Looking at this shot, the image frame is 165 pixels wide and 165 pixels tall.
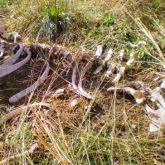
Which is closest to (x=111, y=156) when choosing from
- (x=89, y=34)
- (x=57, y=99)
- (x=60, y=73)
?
(x=57, y=99)

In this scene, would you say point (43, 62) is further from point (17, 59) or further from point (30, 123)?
point (30, 123)

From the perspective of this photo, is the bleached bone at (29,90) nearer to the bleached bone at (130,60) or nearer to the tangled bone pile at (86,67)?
the tangled bone pile at (86,67)

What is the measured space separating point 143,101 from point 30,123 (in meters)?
0.79

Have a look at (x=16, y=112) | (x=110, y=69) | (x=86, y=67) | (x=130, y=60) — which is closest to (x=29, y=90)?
(x=16, y=112)

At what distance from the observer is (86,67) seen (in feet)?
10.6

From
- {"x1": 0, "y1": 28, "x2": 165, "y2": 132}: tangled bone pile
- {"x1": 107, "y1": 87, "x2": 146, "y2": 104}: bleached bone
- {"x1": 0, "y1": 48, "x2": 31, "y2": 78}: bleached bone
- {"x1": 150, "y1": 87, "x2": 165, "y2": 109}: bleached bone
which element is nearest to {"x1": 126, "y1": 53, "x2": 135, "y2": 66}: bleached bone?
{"x1": 0, "y1": 28, "x2": 165, "y2": 132}: tangled bone pile

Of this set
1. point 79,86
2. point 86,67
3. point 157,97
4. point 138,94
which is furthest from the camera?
point 86,67

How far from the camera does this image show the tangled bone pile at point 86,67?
8.33 feet

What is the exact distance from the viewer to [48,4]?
4109 mm

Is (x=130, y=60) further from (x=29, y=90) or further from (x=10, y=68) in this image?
(x=10, y=68)

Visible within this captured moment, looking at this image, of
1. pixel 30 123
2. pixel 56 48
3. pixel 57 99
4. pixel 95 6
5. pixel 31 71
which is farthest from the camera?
pixel 95 6

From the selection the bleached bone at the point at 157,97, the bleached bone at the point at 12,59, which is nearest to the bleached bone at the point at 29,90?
the bleached bone at the point at 12,59

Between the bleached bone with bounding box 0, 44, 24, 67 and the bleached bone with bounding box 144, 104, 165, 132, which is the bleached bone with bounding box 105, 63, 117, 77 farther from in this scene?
the bleached bone with bounding box 0, 44, 24, 67

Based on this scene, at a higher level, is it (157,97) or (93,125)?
(157,97)
